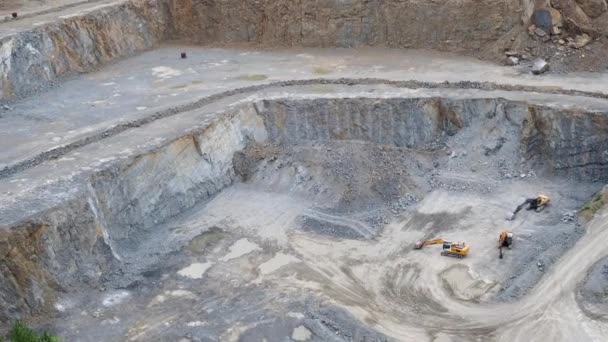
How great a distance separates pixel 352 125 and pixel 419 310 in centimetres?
711

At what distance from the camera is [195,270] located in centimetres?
1554

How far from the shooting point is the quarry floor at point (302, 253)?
13484mm

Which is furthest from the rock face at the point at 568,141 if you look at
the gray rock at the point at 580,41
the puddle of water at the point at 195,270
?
the puddle of water at the point at 195,270

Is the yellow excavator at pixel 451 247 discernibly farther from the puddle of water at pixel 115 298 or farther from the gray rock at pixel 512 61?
the gray rock at pixel 512 61

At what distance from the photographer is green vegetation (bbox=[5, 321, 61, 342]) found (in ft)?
40.5

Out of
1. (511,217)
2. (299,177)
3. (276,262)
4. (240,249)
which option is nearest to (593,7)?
(511,217)

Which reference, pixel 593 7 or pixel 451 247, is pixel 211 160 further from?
pixel 593 7

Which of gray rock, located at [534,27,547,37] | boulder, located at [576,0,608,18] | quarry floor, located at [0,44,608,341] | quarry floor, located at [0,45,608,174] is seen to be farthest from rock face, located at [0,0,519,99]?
boulder, located at [576,0,608,18]

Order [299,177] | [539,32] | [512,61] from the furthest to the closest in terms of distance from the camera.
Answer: [539,32], [512,61], [299,177]

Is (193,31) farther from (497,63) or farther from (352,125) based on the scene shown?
(497,63)

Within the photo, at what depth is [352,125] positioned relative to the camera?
19.8 metres

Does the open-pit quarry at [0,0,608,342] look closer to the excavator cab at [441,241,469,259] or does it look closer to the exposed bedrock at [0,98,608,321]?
the exposed bedrock at [0,98,608,321]

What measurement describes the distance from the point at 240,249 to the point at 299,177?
10.4 feet

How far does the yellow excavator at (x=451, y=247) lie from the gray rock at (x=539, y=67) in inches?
292
